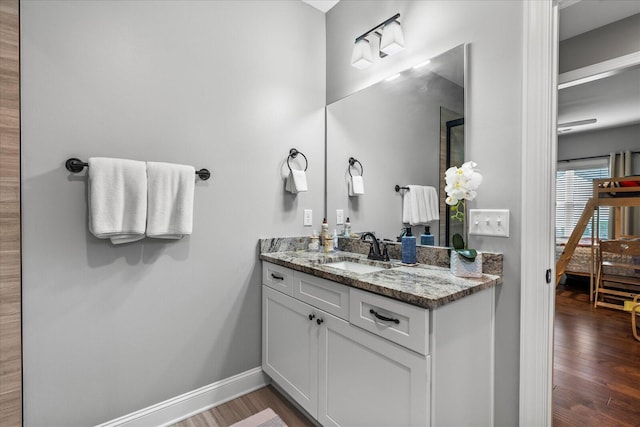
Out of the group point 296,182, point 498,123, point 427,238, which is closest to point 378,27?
point 498,123

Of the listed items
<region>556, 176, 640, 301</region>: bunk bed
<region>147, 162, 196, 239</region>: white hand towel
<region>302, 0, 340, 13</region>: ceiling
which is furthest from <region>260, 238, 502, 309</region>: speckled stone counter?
<region>556, 176, 640, 301</region>: bunk bed

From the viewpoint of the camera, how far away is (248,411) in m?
1.79

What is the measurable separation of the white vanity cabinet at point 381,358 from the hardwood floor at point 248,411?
140 mm

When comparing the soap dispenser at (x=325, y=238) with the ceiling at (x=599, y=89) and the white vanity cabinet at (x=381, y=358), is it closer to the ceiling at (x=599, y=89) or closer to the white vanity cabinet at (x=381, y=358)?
the white vanity cabinet at (x=381, y=358)

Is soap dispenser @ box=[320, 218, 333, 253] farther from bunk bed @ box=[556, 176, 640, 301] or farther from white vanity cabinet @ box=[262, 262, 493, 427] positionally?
bunk bed @ box=[556, 176, 640, 301]

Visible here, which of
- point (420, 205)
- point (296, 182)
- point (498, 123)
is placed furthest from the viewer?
point (296, 182)

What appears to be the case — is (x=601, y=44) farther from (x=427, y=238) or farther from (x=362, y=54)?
(x=427, y=238)

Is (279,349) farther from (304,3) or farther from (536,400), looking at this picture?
(304,3)

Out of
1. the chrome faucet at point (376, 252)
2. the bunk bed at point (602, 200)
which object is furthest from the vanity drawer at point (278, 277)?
the bunk bed at point (602, 200)

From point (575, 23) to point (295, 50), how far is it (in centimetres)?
180

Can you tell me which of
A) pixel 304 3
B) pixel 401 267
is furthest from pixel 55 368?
pixel 304 3

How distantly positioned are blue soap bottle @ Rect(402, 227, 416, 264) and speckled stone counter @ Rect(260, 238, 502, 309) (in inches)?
1.5

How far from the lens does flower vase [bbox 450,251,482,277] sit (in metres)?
1.33

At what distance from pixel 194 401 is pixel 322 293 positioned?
3.47 ft
